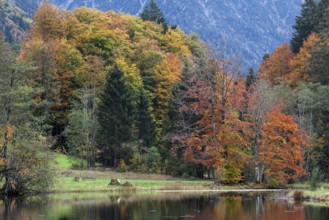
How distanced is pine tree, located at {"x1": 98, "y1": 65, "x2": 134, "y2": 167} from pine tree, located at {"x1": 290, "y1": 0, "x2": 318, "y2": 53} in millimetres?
42235

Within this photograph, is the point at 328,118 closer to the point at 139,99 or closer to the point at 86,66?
the point at 139,99

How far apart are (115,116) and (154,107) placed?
17778 millimetres

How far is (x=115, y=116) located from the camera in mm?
75062

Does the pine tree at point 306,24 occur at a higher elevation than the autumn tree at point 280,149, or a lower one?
higher

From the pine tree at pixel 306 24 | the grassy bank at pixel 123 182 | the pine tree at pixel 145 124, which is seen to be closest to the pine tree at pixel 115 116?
the pine tree at pixel 145 124

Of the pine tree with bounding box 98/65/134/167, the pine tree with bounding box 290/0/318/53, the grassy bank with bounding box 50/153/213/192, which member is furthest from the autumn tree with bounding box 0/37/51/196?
the pine tree with bounding box 290/0/318/53

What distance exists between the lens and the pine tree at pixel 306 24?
10688 cm

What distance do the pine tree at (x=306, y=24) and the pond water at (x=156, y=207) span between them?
6348 cm

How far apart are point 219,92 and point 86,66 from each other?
94.9 feet

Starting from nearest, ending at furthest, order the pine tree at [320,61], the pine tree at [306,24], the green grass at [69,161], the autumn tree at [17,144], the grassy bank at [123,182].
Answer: the autumn tree at [17,144] < the grassy bank at [123,182] < the green grass at [69,161] < the pine tree at [320,61] < the pine tree at [306,24]

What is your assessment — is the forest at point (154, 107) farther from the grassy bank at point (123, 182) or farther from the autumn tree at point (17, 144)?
the grassy bank at point (123, 182)

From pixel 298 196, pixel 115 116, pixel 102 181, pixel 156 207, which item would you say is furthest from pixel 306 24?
pixel 156 207

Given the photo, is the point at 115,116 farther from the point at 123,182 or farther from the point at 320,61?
the point at 320,61

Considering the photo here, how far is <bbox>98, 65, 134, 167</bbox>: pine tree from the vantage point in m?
74.9
